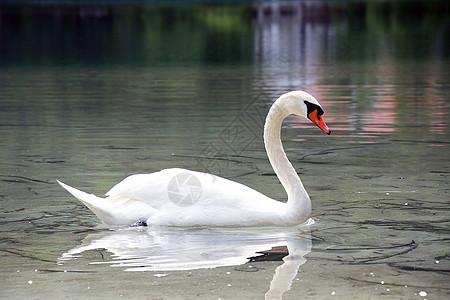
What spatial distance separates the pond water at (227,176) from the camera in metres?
6.34

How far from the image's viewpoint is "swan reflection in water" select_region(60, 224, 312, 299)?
22.0 ft

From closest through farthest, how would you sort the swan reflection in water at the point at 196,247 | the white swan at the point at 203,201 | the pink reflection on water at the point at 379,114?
the swan reflection in water at the point at 196,247 → the white swan at the point at 203,201 → the pink reflection on water at the point at 379,114

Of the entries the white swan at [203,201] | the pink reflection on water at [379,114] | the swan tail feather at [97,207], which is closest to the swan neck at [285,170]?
the white swan at [203,201]

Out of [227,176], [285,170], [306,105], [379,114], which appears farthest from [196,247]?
[379,114]

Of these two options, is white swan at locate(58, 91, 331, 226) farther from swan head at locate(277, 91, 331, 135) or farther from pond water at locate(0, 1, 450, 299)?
pond water at locate(0, 1, 450, 299)

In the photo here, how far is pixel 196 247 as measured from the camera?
7.20 meters

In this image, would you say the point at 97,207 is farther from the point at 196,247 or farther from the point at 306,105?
the point at 306,105

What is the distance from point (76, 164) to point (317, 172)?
260cm

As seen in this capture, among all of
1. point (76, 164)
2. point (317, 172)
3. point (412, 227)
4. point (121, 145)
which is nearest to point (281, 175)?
point (412, 227)

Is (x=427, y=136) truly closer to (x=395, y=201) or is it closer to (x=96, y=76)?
(x=395, y=201)

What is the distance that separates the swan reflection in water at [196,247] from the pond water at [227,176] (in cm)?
2

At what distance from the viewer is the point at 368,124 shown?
48.6 ft

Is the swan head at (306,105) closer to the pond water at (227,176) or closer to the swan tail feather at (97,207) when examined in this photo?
the pond water at (227,176)

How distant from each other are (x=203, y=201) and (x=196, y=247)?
652 mm
